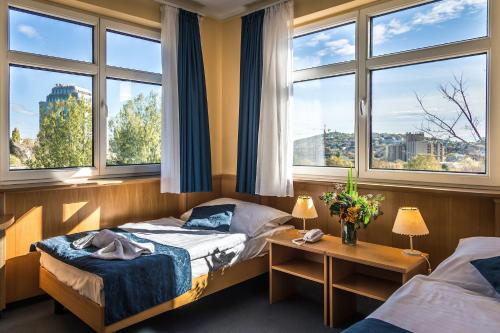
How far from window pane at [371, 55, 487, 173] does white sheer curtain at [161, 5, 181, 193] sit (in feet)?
5.86

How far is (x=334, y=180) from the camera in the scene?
326 cm

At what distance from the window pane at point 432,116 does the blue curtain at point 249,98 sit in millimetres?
1112

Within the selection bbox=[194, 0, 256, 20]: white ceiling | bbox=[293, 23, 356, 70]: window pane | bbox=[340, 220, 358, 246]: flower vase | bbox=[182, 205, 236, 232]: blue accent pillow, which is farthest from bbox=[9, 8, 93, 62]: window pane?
bbox=[340, 220, 358, 246]: flower vase

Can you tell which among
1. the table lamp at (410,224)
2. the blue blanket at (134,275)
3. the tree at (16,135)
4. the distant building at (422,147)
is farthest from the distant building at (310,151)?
the tree at (16,135)

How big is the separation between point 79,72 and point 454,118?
300 cm

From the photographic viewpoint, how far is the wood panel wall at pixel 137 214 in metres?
2.55

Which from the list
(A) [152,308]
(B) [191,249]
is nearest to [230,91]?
(B) [191,249]

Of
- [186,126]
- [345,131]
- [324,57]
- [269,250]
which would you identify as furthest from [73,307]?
[324,57]

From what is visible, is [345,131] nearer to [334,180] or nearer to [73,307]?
[334,180]

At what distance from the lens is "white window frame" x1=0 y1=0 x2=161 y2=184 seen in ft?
9.29

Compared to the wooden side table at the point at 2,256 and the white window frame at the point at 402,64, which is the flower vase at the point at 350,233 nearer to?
the white window frame at the point at 402,64

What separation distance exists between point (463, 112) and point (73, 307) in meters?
2.91

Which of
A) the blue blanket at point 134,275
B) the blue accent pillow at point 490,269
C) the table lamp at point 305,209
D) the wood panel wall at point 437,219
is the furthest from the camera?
the table lamp at point 305,209

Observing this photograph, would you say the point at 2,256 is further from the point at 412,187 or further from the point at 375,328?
the point at 412,187
